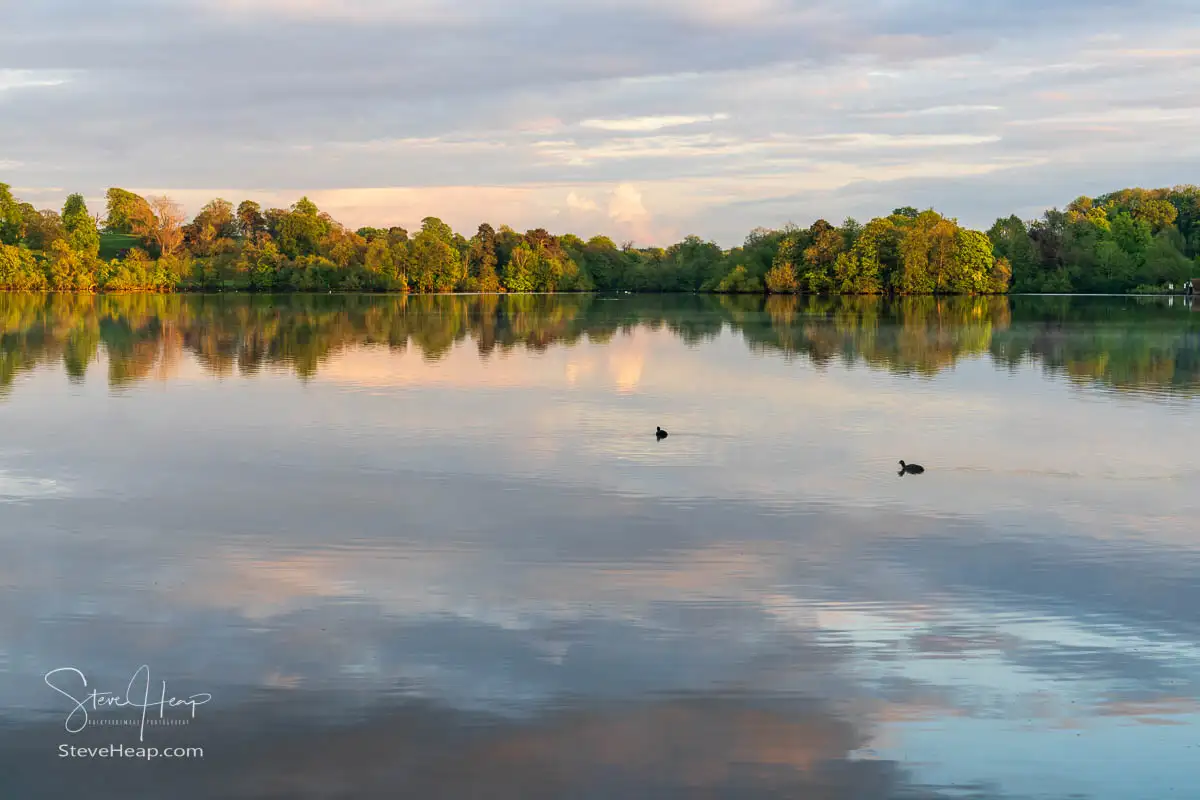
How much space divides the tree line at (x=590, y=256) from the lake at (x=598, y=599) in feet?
307

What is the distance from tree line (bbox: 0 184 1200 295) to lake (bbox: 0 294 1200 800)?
93477 millimetres

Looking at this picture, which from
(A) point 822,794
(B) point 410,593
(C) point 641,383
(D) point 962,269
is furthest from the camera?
(D) point 962,269

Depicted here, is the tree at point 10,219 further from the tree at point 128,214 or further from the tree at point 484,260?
the tree at point 484,260

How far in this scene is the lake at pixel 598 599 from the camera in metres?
6.73

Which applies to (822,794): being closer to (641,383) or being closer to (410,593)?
(410,593)

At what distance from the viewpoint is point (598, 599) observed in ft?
31.3

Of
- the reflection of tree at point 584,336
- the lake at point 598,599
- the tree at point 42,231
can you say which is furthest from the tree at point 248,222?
the lake at point 598,599

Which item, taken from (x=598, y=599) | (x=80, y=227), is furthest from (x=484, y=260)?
(x=598, y=599)

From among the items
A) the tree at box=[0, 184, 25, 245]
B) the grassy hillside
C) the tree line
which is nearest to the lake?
the tree line

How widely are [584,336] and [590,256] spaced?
106999mm

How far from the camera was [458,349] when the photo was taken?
36625 millimetres

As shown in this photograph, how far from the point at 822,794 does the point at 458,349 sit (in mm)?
31046

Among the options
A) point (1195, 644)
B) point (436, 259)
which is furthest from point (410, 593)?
point (436, 259)

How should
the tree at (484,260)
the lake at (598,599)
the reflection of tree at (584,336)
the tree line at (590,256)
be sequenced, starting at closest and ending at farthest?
the lake at (598,599) < the reflection of tree at (584,336) < the tree line at (590,256) < the tree at (484,260)
